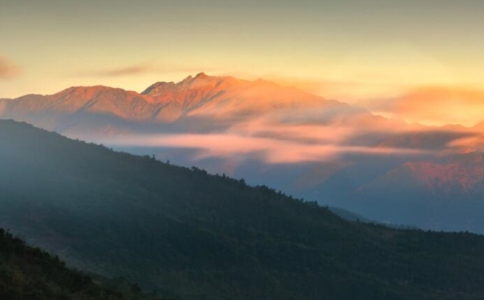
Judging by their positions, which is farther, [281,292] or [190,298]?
[281,292]

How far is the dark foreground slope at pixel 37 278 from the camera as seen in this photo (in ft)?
203

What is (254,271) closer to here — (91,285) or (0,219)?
(0,219)

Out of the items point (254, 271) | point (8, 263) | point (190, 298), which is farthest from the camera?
point (254, 271)

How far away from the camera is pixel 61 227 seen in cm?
19400

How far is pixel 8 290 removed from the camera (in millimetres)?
60062

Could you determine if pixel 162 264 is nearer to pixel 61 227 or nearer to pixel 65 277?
pixel 61 227

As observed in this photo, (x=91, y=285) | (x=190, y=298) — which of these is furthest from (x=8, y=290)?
(x=190, y=298)

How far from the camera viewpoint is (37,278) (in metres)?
67.3

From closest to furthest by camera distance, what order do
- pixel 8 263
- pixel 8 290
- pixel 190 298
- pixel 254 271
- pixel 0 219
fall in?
pixel 8 290 → pixel 8 263 → pixel 190 298 → pixel 0 219 → pixel 254 271

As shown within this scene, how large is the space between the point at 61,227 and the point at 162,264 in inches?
878

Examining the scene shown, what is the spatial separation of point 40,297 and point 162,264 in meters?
127

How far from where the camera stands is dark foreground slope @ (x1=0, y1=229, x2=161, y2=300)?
61875 mm

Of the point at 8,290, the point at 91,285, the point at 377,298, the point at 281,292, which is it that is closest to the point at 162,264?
the point at 281,292

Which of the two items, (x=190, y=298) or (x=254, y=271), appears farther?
(x=254, y=271)
